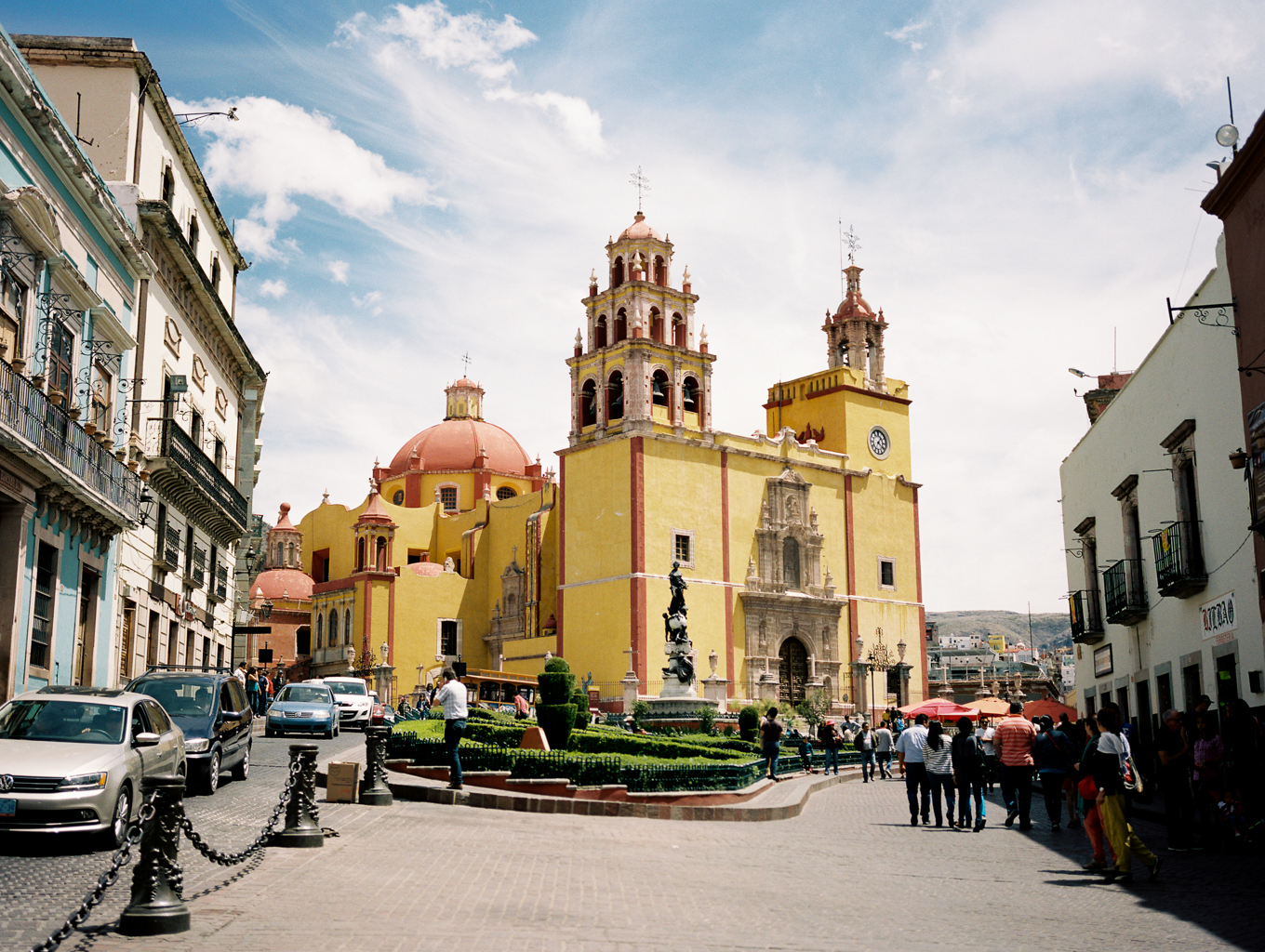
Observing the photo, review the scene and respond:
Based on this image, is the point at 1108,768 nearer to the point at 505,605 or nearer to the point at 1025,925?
the point at 1025,925

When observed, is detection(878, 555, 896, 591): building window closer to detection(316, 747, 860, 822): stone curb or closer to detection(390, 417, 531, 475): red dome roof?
detection(390, 417, 531, 475): red dome roof

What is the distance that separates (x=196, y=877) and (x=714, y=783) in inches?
394

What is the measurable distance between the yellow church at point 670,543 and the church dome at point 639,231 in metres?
0.08

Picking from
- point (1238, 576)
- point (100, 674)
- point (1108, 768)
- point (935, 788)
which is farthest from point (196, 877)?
point (1238, 576)

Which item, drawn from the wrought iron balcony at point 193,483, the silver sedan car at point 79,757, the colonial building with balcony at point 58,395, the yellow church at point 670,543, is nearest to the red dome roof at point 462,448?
the yellow church at point 670,543

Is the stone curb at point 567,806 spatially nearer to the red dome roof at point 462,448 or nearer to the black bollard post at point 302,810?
the black bollard post at point 302,810

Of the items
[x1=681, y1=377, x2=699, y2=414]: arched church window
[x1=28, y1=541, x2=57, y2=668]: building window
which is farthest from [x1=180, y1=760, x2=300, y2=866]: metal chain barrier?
[x1=681, y1=377, x2=699, y2=414]: arched church window

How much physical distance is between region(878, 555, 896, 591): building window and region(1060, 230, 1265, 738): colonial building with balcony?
25.6 meters

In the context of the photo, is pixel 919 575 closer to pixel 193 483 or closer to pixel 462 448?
pixel 462 448

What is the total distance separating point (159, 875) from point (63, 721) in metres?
4.35

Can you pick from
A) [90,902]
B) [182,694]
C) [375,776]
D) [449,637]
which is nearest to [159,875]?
[90,902]

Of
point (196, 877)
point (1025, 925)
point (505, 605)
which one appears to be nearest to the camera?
point (1025, 925)

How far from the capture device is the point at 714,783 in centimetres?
1817

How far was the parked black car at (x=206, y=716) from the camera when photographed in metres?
14.5
